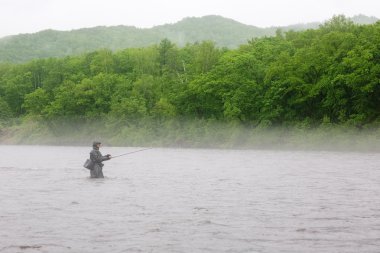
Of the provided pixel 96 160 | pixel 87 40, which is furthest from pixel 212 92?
pixel 87 40

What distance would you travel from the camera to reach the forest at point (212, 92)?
226 feet

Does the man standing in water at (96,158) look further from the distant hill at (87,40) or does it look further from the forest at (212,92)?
the distant hill at (87,40)

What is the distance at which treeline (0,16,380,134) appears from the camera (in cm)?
6862

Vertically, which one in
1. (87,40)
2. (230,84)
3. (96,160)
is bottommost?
(96,160)

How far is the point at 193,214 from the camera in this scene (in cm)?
1720

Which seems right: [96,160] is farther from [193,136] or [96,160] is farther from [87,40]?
[87,40]

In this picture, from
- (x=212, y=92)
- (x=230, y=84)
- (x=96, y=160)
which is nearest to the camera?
(x=96, y=160)

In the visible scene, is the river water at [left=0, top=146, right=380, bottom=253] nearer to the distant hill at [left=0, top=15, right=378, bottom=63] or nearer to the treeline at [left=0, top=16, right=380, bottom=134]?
the treeline at [left=0, top=16, right=380, bottom=134]

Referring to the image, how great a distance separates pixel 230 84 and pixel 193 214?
65657mm

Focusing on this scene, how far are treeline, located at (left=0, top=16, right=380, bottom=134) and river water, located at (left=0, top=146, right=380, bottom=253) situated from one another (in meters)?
40.9

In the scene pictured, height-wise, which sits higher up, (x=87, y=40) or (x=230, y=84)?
(x=87, y=40)

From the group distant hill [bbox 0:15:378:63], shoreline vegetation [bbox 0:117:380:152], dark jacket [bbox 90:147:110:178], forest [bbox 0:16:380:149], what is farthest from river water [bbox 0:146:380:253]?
distant hill [bbox 0:15:378:63]

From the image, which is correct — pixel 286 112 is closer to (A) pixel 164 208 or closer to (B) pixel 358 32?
(B) pixel 358 32

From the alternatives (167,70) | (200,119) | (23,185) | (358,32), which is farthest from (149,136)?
(23,185)
